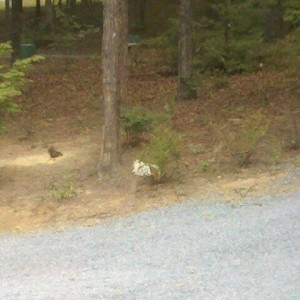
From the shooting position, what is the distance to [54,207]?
999 centimetres

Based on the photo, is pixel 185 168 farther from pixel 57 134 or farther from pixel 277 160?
pixel 57 134

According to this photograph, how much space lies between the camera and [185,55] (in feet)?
55.3

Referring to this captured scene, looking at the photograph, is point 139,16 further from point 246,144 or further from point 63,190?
point 63,190

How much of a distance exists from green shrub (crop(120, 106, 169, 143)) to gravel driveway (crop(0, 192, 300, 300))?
10.1ft

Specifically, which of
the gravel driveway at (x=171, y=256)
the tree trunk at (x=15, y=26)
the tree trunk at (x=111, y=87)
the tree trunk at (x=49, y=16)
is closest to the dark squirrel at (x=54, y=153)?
the tree trunk at (x=111, y=87)

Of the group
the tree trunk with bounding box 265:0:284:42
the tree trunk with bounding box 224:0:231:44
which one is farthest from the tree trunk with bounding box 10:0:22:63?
the tree trunk with bounding box 265:0:284:42

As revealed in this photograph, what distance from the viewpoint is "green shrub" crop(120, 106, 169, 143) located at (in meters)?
12.1

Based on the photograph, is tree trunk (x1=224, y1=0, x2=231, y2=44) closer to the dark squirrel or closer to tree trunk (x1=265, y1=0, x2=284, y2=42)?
tree trunk (x1=265, y1=0, x2=284, y2=42)

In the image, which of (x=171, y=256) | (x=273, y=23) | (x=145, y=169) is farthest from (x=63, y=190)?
(x=273, y=23)

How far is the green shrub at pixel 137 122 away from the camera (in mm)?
12148

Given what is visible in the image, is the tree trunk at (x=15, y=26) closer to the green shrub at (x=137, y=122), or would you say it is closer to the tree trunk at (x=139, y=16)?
the green shrub at (x=137, y=122)

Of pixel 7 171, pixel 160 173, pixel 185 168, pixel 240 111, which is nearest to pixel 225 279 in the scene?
pixel 160 173

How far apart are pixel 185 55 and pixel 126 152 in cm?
526

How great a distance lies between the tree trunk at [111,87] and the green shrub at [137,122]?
80 centimetres
